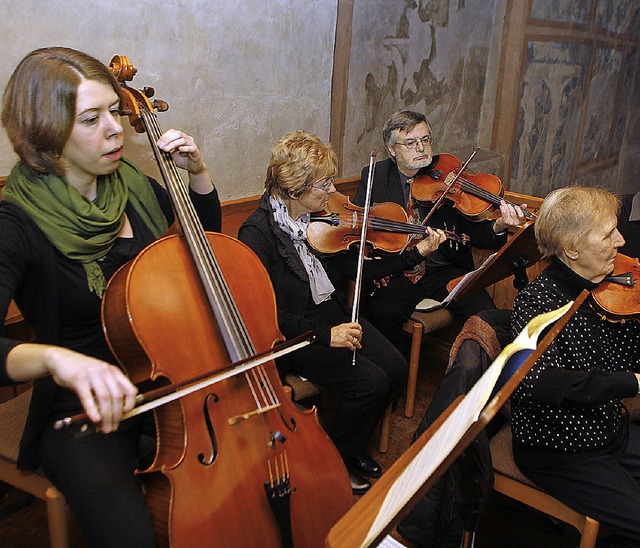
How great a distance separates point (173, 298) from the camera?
1444 mm

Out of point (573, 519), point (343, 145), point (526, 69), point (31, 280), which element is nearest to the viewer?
point (31, 280)

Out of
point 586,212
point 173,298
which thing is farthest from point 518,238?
point 173,298

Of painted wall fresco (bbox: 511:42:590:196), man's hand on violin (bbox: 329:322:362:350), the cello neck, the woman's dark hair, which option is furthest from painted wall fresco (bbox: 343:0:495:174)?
the woman's dark hair

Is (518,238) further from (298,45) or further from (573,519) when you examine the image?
(298,45)

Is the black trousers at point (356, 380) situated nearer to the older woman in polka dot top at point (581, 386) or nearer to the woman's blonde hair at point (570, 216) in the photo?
the older woman in polka dot top at point (581, 386)

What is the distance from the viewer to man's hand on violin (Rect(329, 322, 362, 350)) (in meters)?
2.12

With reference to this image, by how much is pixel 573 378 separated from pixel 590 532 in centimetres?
39

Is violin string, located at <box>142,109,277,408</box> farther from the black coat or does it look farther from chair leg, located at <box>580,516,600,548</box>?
the black coat

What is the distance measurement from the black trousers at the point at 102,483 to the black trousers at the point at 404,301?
139cm

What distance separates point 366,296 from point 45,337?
149cm

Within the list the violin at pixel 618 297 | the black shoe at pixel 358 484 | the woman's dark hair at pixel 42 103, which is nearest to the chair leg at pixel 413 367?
the black shoe at pixel 358 484

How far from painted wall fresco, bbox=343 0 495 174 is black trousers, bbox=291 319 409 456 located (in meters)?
1.67

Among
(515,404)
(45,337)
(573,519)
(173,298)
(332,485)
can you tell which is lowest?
(573,519)

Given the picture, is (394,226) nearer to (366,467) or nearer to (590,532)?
(366,467)
